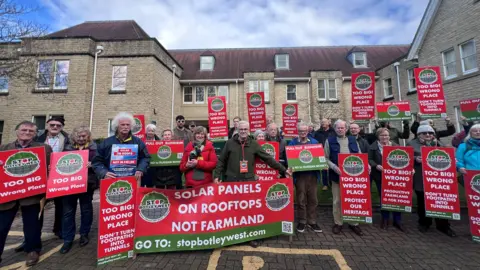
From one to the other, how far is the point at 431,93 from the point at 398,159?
3172mm

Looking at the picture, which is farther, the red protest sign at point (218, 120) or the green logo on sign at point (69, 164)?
the red protest sign at point (218, 120)

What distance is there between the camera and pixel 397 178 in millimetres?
4148

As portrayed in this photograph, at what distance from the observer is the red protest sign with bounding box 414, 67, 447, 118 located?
18.6ft

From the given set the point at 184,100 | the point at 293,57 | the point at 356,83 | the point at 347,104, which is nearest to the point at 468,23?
the point at 347,104

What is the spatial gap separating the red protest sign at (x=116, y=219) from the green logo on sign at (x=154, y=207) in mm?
174

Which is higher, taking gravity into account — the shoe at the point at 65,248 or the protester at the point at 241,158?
the protester at the point at 241,158

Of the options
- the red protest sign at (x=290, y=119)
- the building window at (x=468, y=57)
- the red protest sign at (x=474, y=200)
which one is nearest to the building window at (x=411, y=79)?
the building window at (x=468, y=57)

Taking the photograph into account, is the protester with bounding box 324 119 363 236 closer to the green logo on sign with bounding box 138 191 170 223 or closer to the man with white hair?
the green logo on sign with bounding box 138 191 170 223

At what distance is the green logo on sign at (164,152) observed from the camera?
175 inches

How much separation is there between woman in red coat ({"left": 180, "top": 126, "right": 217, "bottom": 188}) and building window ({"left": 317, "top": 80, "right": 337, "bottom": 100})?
54.1 feet

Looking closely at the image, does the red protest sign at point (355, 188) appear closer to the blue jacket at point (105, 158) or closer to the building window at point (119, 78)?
the blue jacket at point (105, 158)

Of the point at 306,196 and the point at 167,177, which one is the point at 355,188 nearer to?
the point at 306,196

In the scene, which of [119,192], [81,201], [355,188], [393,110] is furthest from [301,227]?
[393,110]

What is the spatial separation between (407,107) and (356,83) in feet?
5.80
